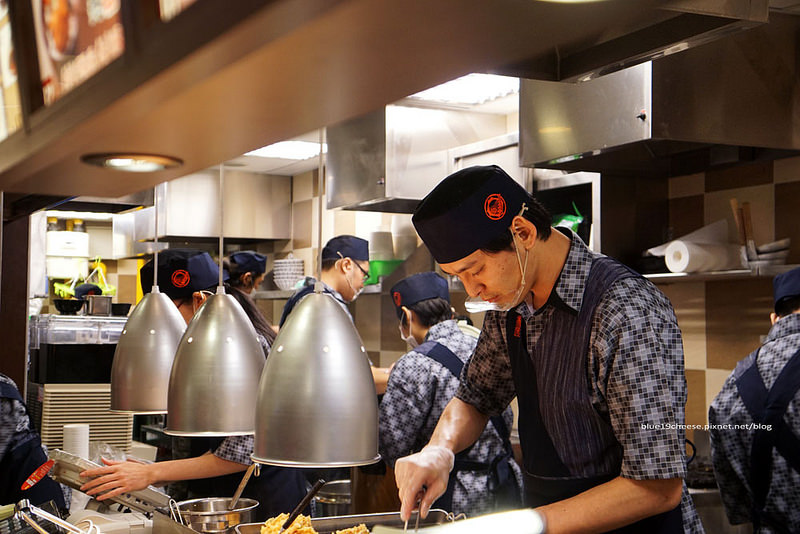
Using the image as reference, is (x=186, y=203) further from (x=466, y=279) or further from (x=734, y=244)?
(x=466, y=279)

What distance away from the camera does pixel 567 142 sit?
3.40 m

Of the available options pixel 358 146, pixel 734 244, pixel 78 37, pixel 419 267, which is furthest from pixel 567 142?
pixel 78 37

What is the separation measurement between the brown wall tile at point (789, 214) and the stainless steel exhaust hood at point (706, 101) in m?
0.15

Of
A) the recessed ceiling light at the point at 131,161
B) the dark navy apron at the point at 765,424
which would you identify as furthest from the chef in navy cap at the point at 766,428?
the recessed ceiling light at the point at 131,161

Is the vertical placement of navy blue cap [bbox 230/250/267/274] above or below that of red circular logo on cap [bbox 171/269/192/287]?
above

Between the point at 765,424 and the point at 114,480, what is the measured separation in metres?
2.25

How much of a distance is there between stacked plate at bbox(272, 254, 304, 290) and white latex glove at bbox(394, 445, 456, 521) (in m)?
4.61

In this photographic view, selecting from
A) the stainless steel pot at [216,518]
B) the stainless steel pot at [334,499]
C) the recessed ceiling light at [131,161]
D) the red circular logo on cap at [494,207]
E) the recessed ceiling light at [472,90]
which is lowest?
the stainless steel pot at [334,499]

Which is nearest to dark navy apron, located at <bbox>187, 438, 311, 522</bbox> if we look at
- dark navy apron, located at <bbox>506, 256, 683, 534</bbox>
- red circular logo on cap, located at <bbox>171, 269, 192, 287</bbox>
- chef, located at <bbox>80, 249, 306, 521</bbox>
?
chef, located at <bbox>80, 249, 306, 521</bbox>

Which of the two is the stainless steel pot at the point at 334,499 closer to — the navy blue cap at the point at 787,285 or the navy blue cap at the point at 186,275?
the navy blue cap at the point at 186,275

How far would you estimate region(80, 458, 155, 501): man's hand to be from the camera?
2.67 metres

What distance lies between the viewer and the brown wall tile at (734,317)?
3.47m

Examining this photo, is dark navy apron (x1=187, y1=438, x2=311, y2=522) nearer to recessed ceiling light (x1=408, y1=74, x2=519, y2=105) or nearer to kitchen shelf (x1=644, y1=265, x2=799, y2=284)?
kitchen shelf (x1=644, y1=265, x2=799, y2=284)

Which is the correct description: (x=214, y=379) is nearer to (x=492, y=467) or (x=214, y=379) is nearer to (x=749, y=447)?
(x=492, y=467)
